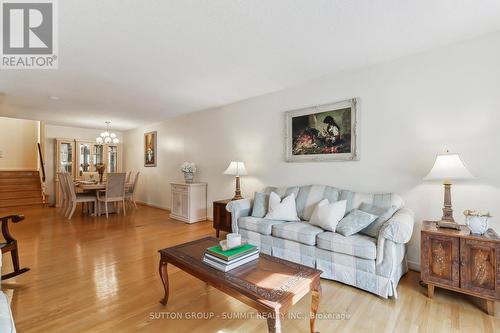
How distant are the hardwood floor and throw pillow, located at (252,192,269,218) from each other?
115 centimetres

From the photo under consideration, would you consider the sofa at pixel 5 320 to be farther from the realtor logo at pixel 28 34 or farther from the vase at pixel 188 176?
the vase at pixel 188 176

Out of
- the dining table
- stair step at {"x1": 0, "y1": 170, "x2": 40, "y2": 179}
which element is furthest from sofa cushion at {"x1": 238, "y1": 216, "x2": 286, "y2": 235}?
stair step at {"x1": 0, "y1": 170, "x2": 40, "y2": 179}

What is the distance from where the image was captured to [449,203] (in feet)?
7.21

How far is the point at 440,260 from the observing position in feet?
6.63

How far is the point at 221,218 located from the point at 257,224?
1052 mm

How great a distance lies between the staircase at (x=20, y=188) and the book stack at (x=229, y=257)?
736cm

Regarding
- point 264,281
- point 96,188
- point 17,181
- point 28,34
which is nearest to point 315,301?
point 264,281

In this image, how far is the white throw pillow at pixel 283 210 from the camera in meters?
2.99

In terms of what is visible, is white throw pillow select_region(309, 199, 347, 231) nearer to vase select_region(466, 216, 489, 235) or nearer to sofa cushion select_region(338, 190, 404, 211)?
sofa cushion select_region(338, 190, 404, 211)

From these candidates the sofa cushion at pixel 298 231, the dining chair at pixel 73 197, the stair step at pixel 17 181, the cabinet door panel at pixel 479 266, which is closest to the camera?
the cabinet door panel at pixel 479 266

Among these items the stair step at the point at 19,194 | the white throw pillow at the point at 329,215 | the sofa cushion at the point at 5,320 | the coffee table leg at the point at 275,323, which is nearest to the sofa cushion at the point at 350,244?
the white throw pillow at the point at 329,215

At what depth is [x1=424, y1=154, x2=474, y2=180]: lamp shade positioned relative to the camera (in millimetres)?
2082

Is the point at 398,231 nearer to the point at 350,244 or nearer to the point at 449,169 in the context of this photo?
the point at 350,244

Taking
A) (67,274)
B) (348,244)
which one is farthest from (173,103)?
(348,244)
